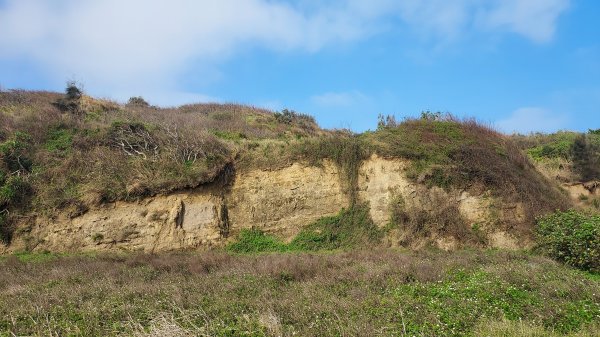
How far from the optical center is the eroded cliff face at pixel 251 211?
17234mm

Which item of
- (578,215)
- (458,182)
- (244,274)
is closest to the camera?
(244,274)

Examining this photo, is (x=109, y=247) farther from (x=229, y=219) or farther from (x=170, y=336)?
(x=170, y=336)

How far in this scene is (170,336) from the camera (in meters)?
6.71

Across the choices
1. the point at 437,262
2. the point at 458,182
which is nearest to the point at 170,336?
the point at 437,262

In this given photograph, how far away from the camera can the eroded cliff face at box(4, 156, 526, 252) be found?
1723 cm

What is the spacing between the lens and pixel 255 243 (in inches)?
720

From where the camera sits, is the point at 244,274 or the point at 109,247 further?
the point at 109,247

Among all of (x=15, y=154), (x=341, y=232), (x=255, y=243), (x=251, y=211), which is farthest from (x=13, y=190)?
(x=341, y=232)

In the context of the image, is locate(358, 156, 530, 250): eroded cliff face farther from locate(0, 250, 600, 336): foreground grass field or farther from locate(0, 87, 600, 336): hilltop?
locate(0, 250, 600, 336): foreground grass field

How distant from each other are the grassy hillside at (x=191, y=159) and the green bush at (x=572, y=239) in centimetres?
159

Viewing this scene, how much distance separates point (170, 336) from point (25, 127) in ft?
62.9

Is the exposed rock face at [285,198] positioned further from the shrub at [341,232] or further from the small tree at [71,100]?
the small tree at [71,100]

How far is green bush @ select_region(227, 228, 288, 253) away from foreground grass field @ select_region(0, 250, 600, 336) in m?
4.91

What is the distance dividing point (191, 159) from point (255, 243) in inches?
185
